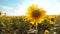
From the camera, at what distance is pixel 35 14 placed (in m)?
1.32

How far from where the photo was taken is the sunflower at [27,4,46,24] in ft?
4.30

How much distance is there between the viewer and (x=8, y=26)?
5.28 feet

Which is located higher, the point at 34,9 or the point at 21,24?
the point at 34,9

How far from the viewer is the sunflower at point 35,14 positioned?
4.30ft

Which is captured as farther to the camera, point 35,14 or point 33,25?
point 33,25

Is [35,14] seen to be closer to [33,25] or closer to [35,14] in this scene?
[35,14]

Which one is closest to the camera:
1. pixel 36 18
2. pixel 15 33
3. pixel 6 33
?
pixel 36 18

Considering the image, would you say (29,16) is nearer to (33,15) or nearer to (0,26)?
(33,15)

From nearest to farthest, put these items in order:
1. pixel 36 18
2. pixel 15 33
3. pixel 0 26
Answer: pixel 36 18, pixel 15 33, pixel 0 26

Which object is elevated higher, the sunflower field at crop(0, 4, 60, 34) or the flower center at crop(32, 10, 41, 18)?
the flower center at crop(32, 10, 41, 18)

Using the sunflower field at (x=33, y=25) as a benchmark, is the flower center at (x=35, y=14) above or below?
above

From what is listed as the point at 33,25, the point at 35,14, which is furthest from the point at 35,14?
the point at 33,25

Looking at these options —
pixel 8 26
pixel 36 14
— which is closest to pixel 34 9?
pixel 36 14

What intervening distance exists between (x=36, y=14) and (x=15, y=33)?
0.27 m
